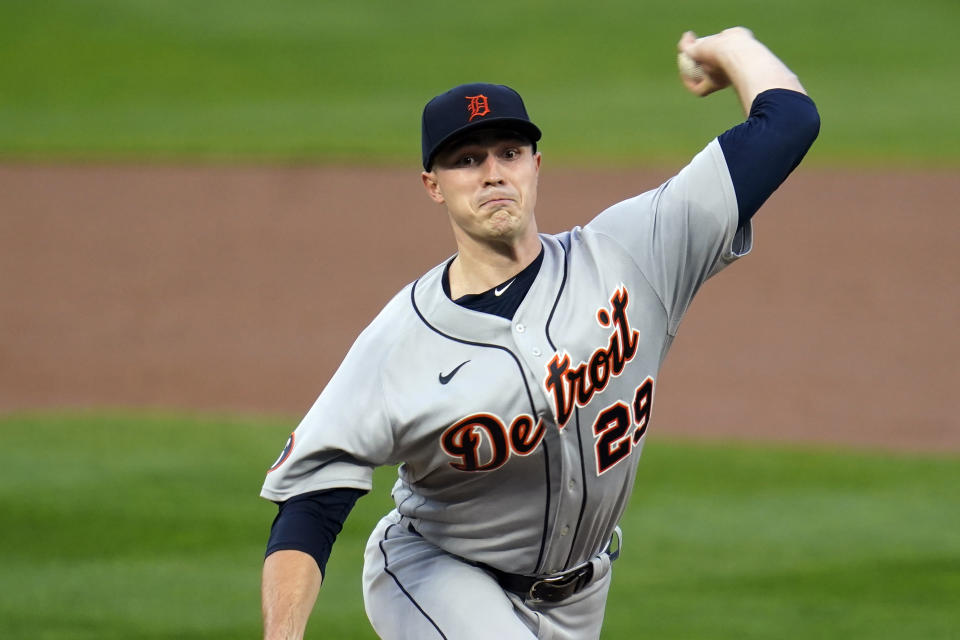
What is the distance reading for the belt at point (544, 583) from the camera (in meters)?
3.65

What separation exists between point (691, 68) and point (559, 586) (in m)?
1.45

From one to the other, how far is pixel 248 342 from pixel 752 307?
156 inches

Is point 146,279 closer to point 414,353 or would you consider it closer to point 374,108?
point 374,108

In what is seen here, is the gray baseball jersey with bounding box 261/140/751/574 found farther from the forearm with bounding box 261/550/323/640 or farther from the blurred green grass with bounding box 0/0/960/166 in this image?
the blurred green grass with bounding box 0/0/960/166

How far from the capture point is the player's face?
11.1ft

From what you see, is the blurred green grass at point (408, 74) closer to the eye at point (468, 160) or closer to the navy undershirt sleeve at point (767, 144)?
the navy undershirt sleeve at point (767, 144)

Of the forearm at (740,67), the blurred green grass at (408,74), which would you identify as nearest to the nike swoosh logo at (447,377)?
the forearm at (740,67)

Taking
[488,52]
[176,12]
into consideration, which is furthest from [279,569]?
[176,12]

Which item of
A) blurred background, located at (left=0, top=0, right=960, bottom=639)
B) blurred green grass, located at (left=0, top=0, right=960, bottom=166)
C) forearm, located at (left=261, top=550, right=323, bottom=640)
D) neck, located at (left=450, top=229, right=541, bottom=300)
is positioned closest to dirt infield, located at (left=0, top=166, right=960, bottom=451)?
blurred background, located at (left=0, top=0, right=960, bottom=639)

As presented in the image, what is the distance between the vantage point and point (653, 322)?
357cm

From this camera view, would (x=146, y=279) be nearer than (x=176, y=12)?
Yes

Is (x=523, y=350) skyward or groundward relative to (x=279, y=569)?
skyward

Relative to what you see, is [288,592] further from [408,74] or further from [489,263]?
[408,74]

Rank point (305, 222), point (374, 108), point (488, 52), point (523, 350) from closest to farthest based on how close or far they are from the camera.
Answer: point (523, 350)
point (305, 222)
point (374, 108)
point (488, 52)
